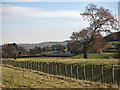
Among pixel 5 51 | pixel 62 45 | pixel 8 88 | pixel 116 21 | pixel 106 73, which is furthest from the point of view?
pixel 62 45

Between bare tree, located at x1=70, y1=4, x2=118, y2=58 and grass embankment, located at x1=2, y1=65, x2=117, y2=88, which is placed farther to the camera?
bare tree, located at x1=70, y1=4, x2=118, y2=58

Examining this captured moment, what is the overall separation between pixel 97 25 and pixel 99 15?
2332 millimetres

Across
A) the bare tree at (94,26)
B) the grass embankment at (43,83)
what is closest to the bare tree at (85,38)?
the bare tree at (94,26)

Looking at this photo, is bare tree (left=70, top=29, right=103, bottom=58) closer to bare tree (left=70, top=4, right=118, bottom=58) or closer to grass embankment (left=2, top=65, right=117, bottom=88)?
bare tree (left=70, top=4, right=118, bottom=58)

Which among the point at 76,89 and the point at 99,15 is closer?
the point at 76,89

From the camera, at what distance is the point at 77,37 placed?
6016 centimetres

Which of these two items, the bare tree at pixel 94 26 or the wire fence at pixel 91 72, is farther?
the bare tree at pixel 94 26

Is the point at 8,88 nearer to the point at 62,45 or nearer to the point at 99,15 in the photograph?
the point at 99,15

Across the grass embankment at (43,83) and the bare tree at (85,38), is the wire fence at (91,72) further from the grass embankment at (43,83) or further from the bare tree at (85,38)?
the bare tree at (85,38)

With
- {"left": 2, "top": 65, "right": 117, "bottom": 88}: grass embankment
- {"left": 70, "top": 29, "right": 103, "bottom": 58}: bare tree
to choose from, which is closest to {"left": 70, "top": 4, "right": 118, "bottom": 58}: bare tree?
{"left": 70, "top": 29, "right": 103, "bottom": 58}: bare tree

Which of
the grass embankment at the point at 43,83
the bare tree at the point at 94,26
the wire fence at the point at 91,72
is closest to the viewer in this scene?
the grass embankment at the point at 43,83

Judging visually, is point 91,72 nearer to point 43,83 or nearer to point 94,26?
point 43,83

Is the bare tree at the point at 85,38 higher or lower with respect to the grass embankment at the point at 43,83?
higher

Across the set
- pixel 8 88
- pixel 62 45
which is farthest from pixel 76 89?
pixel 62 45
